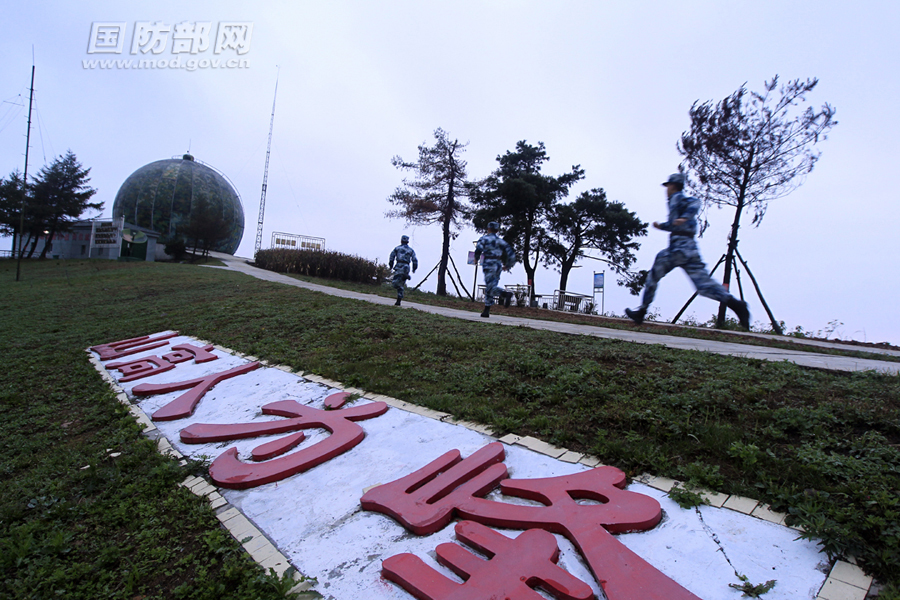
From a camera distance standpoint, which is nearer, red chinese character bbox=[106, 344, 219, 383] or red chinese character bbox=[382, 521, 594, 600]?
red chinese character bbox=[382, 521, 594, 600]

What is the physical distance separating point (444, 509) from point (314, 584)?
764 millimetres

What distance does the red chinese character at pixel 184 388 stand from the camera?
4.77 m

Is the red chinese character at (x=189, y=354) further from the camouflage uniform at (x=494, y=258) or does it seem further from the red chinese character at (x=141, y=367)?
the camouflage uniform at (x=494, y=258)

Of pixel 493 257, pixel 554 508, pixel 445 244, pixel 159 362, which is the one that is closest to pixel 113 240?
pixel 445 244

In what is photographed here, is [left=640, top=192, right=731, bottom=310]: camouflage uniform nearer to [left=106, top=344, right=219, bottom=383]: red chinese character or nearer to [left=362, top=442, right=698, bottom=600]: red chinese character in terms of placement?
A: [left=362, top=442, right=698, bottom=600]: red chinese character

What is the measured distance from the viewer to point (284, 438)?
3.80 m

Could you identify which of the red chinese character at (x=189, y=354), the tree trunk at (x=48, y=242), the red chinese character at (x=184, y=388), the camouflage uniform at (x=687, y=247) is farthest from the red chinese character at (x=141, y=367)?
the tree trunk at (x=48, y=242)

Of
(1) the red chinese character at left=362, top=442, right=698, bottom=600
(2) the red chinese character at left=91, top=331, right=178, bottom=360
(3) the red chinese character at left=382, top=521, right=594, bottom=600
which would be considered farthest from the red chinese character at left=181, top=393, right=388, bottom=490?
(2) the red chinese character at left=91, top=331, right=178, bottom=360

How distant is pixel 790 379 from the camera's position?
4082 mm

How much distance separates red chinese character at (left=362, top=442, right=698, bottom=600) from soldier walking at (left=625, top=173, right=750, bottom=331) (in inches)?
115

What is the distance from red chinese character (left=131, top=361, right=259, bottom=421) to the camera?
477 cm

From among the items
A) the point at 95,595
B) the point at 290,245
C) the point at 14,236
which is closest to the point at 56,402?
the point at 95,595

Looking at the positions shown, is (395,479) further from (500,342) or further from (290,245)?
(290,245)

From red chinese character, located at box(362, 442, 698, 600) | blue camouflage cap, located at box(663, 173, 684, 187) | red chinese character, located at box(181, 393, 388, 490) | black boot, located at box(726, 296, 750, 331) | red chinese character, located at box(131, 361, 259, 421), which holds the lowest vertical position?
red chinese character, located at box(131, 361, 259, 421)
